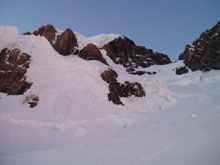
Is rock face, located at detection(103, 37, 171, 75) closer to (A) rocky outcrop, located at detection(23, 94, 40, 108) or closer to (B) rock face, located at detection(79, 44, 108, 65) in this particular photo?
(B) rock face, located at detection(79, 44, 108, 65)

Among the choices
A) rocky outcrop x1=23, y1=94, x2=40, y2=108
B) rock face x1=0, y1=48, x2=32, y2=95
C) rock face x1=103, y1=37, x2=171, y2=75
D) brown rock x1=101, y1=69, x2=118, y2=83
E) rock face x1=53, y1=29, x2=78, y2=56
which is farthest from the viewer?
rock face x1=103, y1=37, x2=171, y2=75

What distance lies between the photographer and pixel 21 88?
387 inches

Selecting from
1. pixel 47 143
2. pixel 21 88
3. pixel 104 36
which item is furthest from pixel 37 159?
pixel 104 36

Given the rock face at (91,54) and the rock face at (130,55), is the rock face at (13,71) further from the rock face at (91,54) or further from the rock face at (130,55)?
the rock face at (130,55)

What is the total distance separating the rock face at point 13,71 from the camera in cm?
973

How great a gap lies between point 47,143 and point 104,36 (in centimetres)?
6034

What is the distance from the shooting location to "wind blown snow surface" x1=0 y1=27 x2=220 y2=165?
3812 millimetres

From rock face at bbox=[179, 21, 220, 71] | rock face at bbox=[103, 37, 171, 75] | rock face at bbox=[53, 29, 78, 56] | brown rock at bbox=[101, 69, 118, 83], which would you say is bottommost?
brown rock at bbox=[101, 69, 118, 83]

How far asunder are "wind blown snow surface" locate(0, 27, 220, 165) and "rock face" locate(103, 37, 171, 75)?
3258cm

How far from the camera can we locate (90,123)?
8141 millimetres

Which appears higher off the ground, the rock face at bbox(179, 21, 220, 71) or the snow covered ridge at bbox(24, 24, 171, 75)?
the snow covered ridge at bbox(24, 24, 171, 75)

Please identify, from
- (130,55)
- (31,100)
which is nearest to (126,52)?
(130,55)

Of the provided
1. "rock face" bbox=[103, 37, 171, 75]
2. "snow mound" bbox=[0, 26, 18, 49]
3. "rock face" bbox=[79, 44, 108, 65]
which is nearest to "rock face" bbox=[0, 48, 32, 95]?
"snow mound" bbox=[0, 26, 18, 49]

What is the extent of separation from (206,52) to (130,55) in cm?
3256
